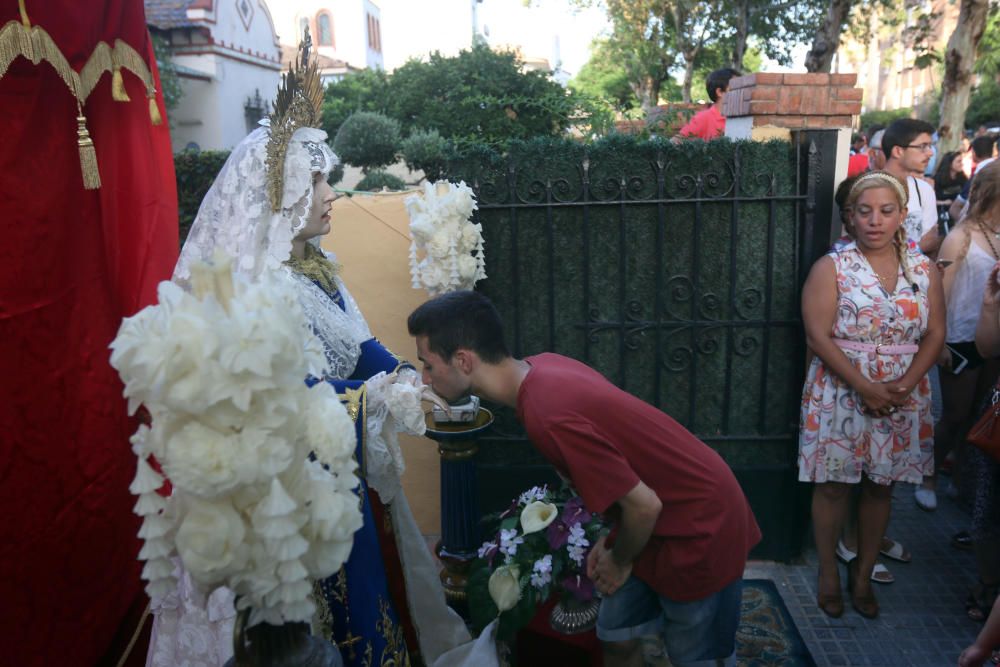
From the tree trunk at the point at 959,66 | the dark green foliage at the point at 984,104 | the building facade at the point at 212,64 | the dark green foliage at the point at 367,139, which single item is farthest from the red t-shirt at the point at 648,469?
the dark green foliage at the point at 984,104

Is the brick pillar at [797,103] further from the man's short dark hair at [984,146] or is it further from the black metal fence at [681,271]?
the man's short dark hair at [984,146]

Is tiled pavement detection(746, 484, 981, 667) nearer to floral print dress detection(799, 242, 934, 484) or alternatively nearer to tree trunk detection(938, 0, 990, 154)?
floral print dress detection(799, 242, 934, 484)

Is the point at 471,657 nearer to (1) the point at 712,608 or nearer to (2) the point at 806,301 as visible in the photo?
(1) the point at 712,608

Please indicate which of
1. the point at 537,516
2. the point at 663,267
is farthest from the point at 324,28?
the point at 537,516

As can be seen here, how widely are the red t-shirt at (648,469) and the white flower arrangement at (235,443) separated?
0.76 metres

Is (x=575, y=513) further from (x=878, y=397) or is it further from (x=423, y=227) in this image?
(x=878, y=397)

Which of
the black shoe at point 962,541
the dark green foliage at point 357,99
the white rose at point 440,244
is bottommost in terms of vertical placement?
the black shoe at point 962,541

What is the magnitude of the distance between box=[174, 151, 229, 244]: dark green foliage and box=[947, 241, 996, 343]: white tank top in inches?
231

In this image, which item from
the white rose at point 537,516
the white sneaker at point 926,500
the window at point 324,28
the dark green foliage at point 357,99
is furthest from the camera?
the window at point 324,28

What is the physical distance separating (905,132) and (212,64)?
684 inches

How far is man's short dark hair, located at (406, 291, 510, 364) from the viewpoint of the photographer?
2.05m

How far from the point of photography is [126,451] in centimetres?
259

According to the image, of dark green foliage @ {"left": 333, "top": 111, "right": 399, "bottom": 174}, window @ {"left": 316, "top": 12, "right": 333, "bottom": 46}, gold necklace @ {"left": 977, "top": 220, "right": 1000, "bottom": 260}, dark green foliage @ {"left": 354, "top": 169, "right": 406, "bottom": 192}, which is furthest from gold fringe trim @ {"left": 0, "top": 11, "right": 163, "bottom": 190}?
window @ {"left": 316, "top": 12, "right": 333, "bottom": 46}

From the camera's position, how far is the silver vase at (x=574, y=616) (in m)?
2.73
